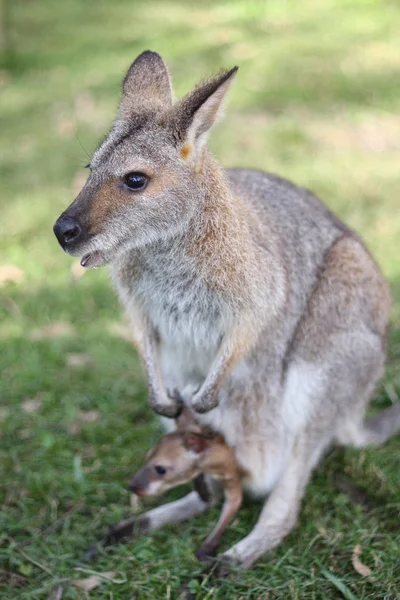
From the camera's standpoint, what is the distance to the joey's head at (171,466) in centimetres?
284

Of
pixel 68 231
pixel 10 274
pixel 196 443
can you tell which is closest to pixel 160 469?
pixel 196 443

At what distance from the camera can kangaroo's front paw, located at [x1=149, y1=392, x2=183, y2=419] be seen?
116 inches

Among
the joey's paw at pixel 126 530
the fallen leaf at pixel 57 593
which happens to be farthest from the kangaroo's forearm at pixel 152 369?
the fallen leaf at pixel 57 593

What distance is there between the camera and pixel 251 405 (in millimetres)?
2957

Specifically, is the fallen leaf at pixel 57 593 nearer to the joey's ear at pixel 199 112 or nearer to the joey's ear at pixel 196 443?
the joey's ear at pixel 196 443

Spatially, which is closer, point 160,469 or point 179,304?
point 179,304

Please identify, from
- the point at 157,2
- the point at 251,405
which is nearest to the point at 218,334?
the point at 251,405

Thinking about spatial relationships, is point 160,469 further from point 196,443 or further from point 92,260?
point 92,260

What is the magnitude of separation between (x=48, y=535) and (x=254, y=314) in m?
1.15

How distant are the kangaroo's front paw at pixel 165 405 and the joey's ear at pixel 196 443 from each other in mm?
122

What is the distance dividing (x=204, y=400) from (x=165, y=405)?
7.7 inches

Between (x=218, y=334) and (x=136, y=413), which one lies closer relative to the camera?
(x=218, y=334)

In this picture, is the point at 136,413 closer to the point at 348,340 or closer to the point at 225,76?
the point at 348,340

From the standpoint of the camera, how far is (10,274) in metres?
4.86
